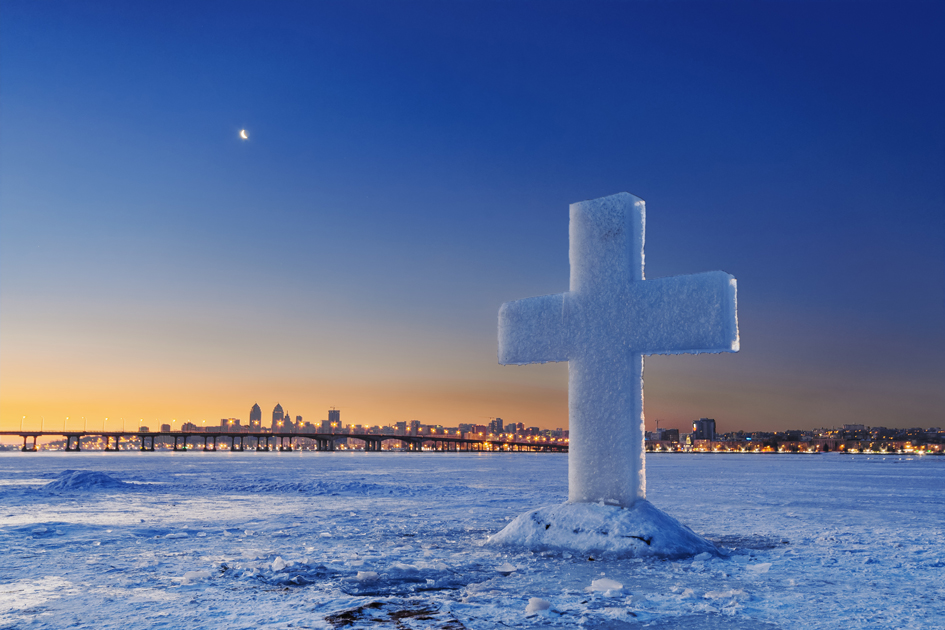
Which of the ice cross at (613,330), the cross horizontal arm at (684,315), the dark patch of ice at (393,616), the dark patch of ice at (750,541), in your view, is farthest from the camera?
the dark patch of ice at (750,541)

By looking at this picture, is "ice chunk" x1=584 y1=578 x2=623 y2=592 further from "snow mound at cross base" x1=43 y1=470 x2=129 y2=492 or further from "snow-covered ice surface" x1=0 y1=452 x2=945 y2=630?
"snow mound at cross base" x1=43 y1=470 x2=129 y2=492

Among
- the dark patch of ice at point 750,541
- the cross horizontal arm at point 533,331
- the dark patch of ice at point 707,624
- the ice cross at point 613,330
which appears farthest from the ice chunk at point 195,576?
the dark patch of ice at point 750,541

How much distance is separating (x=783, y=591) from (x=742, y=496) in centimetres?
1332

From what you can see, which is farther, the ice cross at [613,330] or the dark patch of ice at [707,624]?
the ice cross at [613,330]

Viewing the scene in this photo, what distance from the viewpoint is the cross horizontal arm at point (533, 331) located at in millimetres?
8820

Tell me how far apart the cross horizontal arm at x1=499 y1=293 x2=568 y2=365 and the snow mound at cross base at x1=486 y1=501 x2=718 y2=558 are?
1.96 metres

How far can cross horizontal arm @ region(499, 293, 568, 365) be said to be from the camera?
882 centimetres

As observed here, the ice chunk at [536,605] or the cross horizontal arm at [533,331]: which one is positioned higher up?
the cross horizontal arm at [533,331]

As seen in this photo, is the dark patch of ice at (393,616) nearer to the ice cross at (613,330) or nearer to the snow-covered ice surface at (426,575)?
the snow-covered ice surface at (426,575)

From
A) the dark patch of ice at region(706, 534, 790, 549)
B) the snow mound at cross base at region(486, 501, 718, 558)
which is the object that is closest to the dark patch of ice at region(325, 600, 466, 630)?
the snow mound at cross base at region(486, 501, 718, 558)

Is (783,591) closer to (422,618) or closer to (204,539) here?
(422,618)

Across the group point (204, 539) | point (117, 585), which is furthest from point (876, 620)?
point (204, 539)

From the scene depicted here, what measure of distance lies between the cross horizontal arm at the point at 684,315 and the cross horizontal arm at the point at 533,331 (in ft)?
3.13

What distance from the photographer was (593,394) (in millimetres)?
8422
